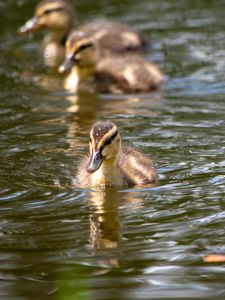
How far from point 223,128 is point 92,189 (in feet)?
4.84

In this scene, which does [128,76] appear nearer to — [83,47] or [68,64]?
[68,64]

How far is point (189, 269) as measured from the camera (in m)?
4.10

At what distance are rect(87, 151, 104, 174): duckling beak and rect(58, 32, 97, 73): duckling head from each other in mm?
3378

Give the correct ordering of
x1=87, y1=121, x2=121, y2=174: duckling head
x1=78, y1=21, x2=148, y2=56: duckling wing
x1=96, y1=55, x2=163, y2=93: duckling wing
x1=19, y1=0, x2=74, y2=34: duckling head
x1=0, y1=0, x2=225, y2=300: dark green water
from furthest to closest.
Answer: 1. x1=19, y1=0, x2=74, y2=34: duckling head
2. x1=78, y1=21, x2=148, y2=56: duckling wing
3. x1=96, y1=55, x2=163, y2=93: duckling wing
4. x1=87, y1=121, x2=121, y2=174: duckling head
5. x1=0, y1=0, x2=225, y2=300: dark green water

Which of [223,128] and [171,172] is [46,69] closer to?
[223,128]

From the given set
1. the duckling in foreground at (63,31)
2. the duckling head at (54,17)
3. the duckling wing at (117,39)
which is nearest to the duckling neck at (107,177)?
the duckling in foreground at (63,31)

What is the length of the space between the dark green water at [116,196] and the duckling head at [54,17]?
4.03 ft

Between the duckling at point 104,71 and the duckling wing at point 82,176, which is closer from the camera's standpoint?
the duckling wing at point 82,176

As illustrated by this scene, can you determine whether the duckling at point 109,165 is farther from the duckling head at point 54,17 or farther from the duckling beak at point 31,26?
the duckling head at point 54,17

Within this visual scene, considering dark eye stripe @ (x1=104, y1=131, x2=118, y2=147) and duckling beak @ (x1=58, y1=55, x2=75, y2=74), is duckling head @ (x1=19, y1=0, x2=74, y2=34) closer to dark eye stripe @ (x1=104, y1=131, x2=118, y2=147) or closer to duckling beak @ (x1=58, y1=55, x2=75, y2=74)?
duckling beak @ (x1=58, y1=55, x2=75, y2=74)

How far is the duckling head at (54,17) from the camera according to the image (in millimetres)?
10656

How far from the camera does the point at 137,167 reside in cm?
552

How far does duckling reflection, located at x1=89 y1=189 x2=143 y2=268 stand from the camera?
4305 millimetres

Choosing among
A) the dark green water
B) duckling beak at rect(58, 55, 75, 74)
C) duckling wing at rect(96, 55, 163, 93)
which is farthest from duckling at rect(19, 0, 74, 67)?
duckling wing at rect(96, 55, 163, 93)
